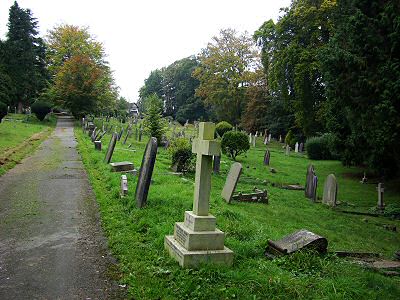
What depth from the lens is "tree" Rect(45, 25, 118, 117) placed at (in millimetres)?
42500

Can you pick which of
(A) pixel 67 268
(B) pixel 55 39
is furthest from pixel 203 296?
(B) pixel 55 39

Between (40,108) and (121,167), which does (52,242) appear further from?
(40,108)

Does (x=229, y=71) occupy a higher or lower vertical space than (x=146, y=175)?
higher

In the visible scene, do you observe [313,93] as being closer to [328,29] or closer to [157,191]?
[328,29]

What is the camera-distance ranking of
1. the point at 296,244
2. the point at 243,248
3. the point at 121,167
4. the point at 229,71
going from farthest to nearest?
1. the point at 229,71
2. the point at 121,167
3. the point at 243,248
4. the point at 296,244

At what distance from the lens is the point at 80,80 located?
42781 mm

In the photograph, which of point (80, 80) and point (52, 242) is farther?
point (80, 80)

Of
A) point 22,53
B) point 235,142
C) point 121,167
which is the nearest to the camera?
point 121,167

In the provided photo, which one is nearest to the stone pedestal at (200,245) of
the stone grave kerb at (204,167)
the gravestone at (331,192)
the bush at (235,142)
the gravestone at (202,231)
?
the gravestone at (202,231)

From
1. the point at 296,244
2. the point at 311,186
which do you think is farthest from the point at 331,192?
the point at 296,244

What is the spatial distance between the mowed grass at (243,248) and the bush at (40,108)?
32004mm

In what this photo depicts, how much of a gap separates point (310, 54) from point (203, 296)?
1213 inches

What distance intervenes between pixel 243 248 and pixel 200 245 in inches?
35.5

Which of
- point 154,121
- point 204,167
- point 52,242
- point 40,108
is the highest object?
point 40,108
